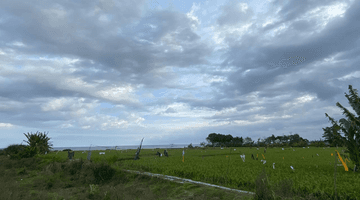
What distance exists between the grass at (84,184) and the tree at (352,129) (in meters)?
8.68

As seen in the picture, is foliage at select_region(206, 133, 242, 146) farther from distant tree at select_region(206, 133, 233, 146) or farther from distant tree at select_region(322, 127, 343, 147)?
distant tree at select_region(322, 127, 343, 147)

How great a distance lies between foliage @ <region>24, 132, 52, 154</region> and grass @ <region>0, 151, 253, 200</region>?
358cm

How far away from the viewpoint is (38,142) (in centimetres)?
2503

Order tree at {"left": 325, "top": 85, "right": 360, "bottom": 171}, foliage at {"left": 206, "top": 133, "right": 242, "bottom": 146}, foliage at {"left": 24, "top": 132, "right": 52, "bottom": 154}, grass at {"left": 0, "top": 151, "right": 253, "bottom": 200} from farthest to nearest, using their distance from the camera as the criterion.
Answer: foliage at {"left": 206, "top": 133, "right": 242, "bottom": 146} < foliage at {"left": 24, "top": 132, "right": 52, "bottom": 154} < tree at {"left": 325, "top": 85, "right": 360, "bottom": 171} < grass at {"left": 0, "top": 151, "right": 253, "bottom": 200}

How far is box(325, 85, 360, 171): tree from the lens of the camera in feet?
37.9

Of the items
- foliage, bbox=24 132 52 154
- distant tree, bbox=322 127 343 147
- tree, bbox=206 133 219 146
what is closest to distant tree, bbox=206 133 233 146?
tree, bbox=206 133 219 146

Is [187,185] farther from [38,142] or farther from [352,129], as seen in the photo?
[38,142]

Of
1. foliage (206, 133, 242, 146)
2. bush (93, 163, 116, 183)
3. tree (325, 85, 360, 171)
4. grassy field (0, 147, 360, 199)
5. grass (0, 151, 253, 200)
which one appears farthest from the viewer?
foliage (206, 133, 242, 146)

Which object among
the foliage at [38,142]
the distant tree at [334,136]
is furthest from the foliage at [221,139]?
the distant tree at [334,136]

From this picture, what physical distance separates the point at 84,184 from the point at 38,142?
16.1 metres

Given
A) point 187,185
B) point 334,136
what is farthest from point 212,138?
point 187,185

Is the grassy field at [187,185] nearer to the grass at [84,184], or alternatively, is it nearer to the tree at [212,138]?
the grass at [84,184]

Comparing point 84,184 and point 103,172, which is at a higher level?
point 103,172

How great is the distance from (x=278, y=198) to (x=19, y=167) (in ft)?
69.6
